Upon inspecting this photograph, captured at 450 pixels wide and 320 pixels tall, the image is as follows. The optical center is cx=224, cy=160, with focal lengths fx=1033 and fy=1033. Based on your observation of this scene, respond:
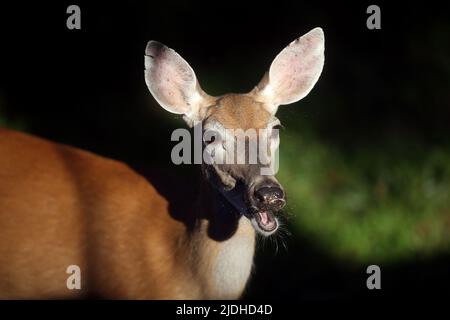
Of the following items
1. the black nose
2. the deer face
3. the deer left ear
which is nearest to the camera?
the black nose

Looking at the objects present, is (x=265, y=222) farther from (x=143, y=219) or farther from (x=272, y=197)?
(x=143, y=219)

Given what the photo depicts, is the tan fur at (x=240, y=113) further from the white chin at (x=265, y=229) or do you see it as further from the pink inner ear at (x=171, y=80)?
the white chin at (x=265, y=229)

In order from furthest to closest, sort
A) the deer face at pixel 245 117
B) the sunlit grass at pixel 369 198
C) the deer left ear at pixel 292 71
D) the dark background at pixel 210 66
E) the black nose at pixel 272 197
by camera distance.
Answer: the dark background at pixel 210 66 < the sunlit grass at pixel 369 198 < the deer left ear at pixel 292 71 < the deer face at pixel 245 117 < the black nose at pixel 272 197

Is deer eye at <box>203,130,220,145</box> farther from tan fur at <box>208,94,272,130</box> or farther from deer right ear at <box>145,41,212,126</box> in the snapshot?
deer right ear at <box>145,41,212,126</box>

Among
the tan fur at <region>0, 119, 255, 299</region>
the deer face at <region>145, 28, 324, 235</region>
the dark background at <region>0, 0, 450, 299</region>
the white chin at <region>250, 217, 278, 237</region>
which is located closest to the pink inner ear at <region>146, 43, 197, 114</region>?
the deer face at <region>145, 28, 324, 235</region>

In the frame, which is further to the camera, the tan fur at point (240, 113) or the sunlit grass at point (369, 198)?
the sunlit grass at point (369, 198)

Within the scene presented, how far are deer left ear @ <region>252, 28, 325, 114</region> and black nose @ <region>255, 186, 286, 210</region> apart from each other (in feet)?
2.51

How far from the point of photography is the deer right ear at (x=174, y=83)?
5.29m

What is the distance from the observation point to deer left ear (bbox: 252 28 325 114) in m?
5.42

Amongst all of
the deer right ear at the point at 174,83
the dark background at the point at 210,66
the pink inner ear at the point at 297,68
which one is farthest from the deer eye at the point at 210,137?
the dark background at the point at 210,66

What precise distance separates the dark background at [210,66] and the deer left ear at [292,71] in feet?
6.66

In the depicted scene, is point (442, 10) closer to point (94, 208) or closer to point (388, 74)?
point (388, 74)

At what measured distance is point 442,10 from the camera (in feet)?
27.2

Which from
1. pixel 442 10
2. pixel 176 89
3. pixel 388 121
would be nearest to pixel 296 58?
pixel 176 89
